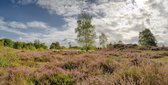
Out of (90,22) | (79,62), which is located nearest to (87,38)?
(90,22)

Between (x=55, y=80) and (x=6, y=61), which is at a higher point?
(x=6, y=61)

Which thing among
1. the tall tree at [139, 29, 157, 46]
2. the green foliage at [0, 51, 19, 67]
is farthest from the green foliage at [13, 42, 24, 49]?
the green foliage at [0, 51, 19, 67]

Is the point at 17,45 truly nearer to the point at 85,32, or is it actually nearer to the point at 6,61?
the point at 85,32

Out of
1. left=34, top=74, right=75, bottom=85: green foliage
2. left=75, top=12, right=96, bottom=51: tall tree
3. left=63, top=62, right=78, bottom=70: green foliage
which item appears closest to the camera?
left=34, top=74, right=75, bottom=85: green foliage

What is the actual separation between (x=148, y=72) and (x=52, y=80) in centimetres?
388

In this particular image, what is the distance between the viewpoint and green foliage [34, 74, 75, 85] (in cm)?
925

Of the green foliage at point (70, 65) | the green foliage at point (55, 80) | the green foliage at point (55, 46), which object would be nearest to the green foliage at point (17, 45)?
the green foliage at point (55, 46)

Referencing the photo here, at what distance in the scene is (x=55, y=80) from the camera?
31.3 feet

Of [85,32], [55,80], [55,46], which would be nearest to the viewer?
[55,80]

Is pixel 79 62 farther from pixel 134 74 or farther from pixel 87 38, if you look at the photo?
pixel 87 38

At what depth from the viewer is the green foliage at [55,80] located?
9.25 m

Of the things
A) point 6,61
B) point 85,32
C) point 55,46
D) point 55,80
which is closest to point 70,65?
point 55,80

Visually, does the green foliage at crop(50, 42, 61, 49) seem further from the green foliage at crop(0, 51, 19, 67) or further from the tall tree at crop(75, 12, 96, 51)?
the green foliage at crop(0, 51, 19, 67)

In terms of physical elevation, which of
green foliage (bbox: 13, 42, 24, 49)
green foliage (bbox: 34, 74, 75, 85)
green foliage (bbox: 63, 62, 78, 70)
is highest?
green foliage (bbox: 13, 42, 24, 49)
